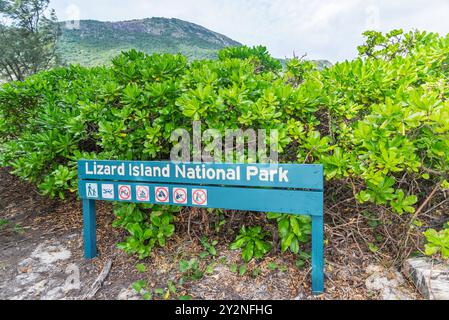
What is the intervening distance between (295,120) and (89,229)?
2292 mm

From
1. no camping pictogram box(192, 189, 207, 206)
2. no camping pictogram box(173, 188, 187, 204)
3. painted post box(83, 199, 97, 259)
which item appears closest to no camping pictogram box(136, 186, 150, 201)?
no camping pictogram box(173, 188, 187, 204)

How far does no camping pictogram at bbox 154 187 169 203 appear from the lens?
2.59m

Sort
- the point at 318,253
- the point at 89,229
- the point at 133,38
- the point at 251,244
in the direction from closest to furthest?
the point at 318,253 < the point at 251,244 < the point at 89,229 < the point at 133,38

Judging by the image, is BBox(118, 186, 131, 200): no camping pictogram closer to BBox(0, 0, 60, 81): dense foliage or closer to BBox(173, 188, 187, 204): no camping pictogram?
BBox(173, 188, 187, 204): no camping pictogram

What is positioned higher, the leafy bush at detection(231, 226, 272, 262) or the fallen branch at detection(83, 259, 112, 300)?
the leafy bush at detection(231, 226, 272, 262)

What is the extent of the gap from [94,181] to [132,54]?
160cm

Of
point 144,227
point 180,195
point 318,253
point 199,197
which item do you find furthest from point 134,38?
point 318,253

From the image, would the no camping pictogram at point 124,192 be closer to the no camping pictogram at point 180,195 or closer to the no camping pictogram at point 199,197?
the no camping pictogram at point 180,195

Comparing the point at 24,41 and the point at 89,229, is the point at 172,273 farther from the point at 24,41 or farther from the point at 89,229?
the point at 24,41

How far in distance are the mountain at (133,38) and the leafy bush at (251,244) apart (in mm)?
23514

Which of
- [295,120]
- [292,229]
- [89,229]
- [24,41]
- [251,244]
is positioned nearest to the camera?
[292,229]

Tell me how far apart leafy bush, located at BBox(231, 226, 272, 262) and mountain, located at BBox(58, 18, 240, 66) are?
23.5 meters

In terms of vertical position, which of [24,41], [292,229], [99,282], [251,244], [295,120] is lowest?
[99,282]

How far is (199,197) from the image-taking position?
8.13 ft
